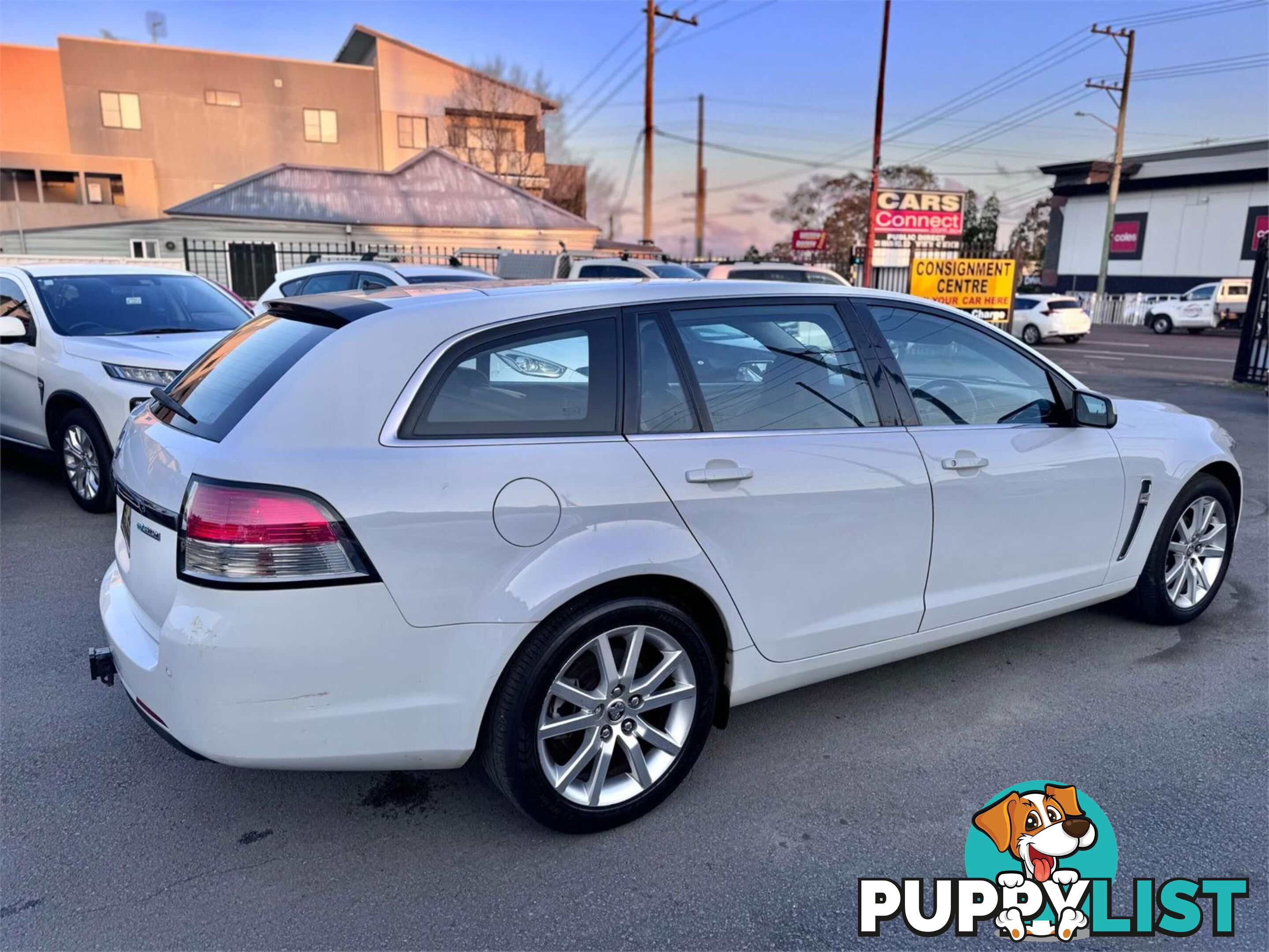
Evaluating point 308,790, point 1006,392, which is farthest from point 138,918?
point 1006,392

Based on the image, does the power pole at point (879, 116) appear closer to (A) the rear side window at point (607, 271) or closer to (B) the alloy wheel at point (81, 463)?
(A) the rear side window at point (607, 271)

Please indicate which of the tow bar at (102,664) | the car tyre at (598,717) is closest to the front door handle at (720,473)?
the car tyre at (598,717)

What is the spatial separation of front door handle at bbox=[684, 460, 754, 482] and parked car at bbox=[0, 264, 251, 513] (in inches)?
182

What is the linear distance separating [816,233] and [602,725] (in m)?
47.4

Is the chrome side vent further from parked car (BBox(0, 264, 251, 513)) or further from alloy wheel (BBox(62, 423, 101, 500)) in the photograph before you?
alloy wheel (BBox(62, 423, 101, 500))

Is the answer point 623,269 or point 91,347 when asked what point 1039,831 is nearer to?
point 91,347

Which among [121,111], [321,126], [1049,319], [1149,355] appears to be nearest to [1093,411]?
[1149,355]

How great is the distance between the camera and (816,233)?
155ft

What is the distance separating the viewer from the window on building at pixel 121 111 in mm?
40000

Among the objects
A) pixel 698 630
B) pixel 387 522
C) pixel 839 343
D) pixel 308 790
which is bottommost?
pixel 308 790

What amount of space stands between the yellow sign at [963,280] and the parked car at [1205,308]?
19207mm

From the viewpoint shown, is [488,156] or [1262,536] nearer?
[1262,536]

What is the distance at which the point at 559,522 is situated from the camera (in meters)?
2.54

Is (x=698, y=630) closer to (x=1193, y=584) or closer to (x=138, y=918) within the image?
(x=138, y=918)
